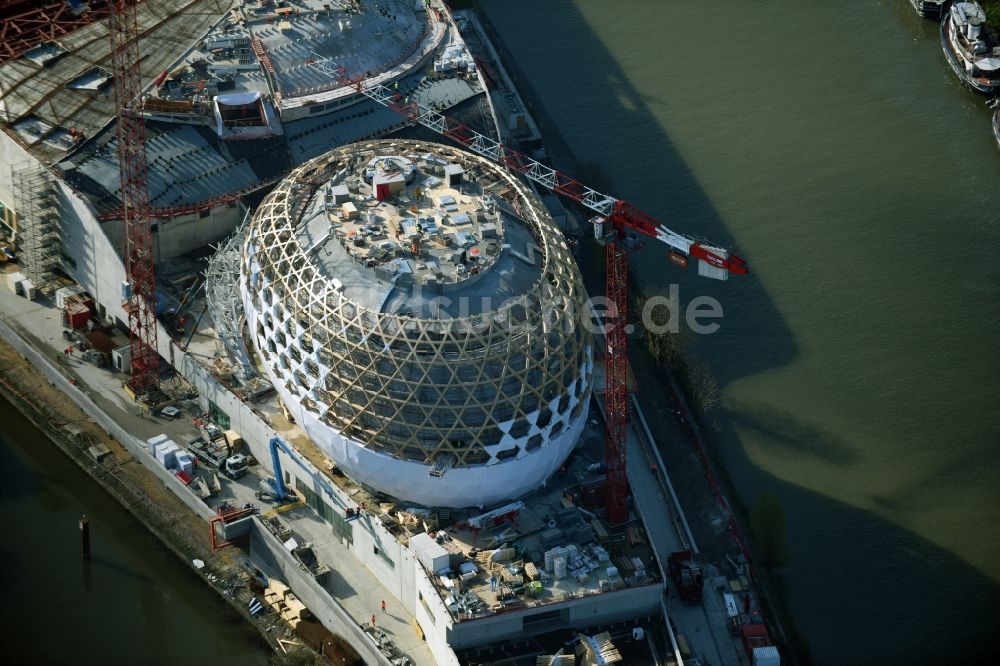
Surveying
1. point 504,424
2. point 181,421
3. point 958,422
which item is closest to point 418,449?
point 504,424

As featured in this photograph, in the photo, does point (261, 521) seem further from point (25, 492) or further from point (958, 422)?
point (958, 422)

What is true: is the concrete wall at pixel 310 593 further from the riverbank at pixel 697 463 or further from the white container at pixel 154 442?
the riverbank at pixel 697 463

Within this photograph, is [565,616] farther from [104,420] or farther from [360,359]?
[104,420]

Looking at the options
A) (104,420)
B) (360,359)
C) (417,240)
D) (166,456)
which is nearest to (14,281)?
(104,420)

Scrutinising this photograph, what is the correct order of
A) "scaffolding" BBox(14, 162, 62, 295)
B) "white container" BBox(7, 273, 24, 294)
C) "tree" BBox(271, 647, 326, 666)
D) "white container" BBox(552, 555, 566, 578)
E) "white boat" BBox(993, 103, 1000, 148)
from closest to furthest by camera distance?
"tree" BBox(271, 647, 326, 666) → "white container" BBox(552, 555, 566, 578) → "scaffolding" BBox(14, 162, 62, 295) → "white container" BBox(7, 273, 24, 294) → "white boat" BBox(993, 103, 1000, 148)

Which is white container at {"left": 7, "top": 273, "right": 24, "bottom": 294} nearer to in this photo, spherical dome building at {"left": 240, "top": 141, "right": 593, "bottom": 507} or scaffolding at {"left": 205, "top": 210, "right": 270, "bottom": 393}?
scaffolding at {"left": 205, "top": 210, "right": 270, "bottom": 393}

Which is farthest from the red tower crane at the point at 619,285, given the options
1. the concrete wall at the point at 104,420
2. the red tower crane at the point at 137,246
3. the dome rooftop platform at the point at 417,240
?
the red tower crane at the point at 137,246

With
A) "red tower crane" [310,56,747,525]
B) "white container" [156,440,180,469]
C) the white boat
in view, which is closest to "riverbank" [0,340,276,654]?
"white container" [156,440,180,469]
